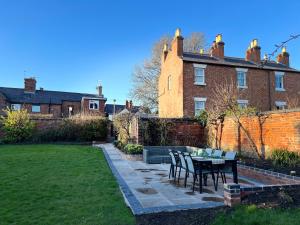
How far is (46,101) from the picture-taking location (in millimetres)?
40781

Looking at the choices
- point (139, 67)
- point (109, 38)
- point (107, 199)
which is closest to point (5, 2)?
point (109, 38)

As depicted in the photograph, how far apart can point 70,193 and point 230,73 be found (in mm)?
19385

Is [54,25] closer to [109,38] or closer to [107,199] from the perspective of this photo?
[109,38]

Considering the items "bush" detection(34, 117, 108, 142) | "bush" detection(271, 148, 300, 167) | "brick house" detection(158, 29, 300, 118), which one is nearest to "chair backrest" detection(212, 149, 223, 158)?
"bush" detection(271, 148, 300, 167)

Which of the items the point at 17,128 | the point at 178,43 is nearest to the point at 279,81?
the point at 178,43

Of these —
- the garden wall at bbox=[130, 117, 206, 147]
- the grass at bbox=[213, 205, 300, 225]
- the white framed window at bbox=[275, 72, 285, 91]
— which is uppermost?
the white framed window at bbox=[275, 72, 285, 91]

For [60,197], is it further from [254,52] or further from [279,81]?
[254,52]

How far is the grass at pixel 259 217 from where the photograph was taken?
4.38 metres

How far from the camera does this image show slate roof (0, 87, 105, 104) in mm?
39469

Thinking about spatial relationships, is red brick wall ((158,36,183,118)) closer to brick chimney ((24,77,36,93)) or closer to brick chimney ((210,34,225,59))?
brick chimney ((210,34,225,59))

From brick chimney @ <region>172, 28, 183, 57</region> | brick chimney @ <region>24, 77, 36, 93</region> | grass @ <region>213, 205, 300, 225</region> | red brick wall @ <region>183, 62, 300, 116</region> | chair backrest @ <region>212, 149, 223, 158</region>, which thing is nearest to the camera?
grass @ <region>213, 205, 300, 225</region>

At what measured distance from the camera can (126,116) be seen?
2017 centimetres

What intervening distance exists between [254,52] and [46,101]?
102 feet

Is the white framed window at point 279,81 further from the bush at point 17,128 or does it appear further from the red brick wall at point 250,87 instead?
the bush at point 17,128
